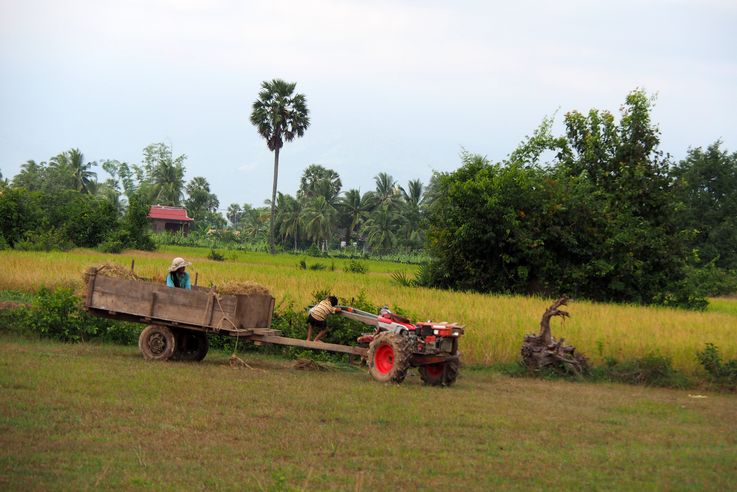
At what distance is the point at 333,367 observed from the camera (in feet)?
49.3

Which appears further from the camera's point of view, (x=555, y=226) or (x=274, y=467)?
(x=555, y=226)

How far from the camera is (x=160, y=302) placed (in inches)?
529

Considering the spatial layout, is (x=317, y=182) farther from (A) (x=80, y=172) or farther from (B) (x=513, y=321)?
(B) (x=513, y=321)

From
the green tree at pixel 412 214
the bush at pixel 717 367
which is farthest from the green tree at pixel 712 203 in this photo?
the bush at pixel 717 367

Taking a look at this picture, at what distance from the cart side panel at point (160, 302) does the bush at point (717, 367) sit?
875 cm

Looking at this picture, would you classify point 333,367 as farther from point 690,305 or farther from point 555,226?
point 690,305

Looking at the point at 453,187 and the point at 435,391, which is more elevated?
the point at 453,187

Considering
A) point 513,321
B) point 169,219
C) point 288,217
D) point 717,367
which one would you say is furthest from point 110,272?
point 288,217

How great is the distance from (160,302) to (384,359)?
3737 millimetres

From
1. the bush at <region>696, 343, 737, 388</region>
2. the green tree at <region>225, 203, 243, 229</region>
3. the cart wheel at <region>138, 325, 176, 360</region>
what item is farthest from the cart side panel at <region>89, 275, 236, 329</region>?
the green tree at <region>225, 203, 243, 229</region>

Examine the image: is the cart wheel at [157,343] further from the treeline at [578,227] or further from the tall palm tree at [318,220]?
the tall palm tree at [318,220]

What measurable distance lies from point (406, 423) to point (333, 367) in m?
5.53

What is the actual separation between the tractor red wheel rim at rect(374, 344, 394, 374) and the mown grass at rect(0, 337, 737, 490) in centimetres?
→ 46

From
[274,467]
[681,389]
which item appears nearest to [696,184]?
[681,389]
